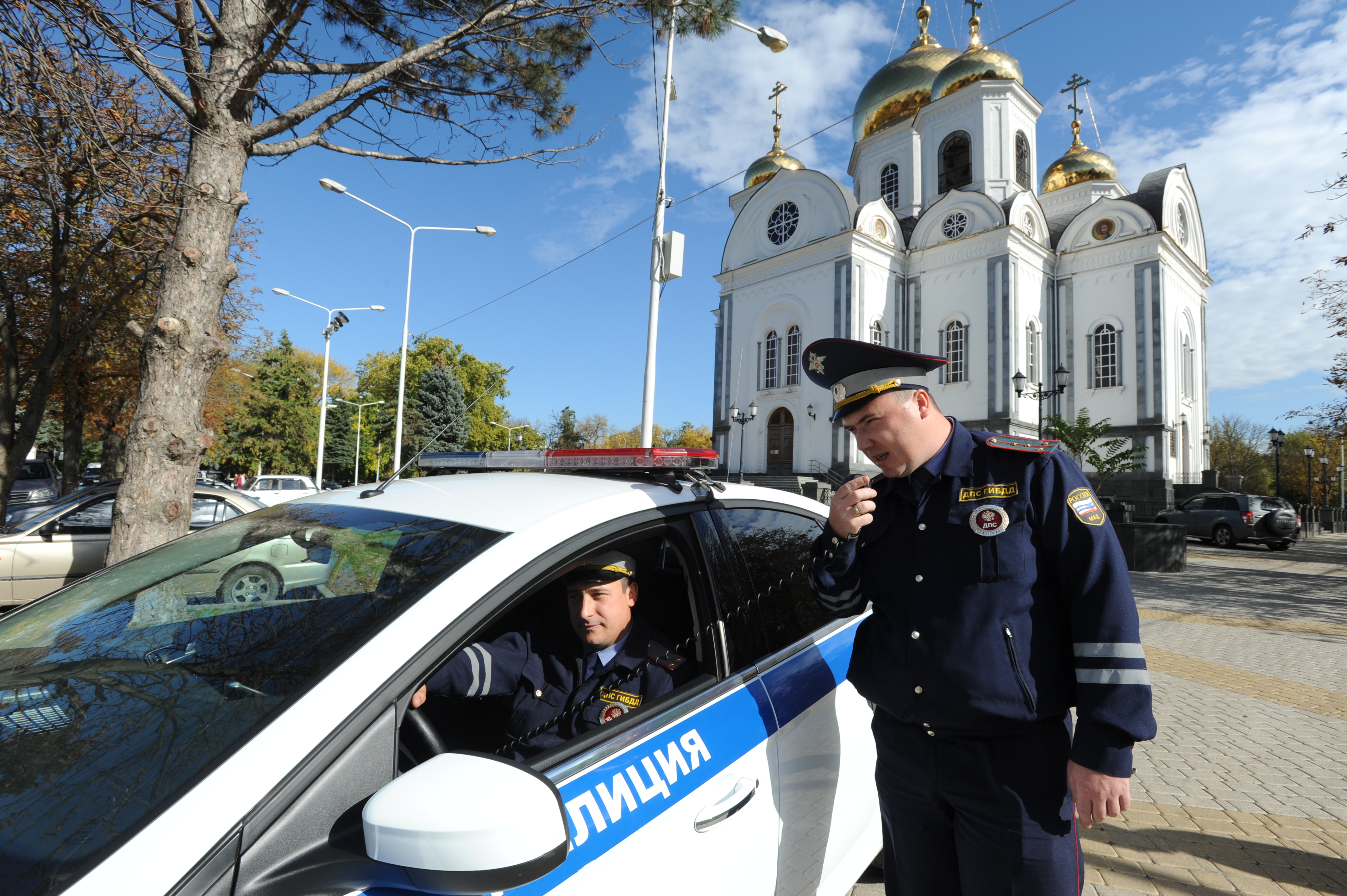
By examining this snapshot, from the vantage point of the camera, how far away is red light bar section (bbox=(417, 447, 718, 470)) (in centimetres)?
212

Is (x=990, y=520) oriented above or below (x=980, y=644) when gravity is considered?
above

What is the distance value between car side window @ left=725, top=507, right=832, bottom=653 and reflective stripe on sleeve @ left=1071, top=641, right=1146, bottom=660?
0.72m

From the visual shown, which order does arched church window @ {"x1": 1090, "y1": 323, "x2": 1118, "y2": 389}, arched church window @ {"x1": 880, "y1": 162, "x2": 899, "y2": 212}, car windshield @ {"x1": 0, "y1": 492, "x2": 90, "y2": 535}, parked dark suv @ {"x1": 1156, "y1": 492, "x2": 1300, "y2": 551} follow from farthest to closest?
1. arched church window @ {"x1": 880, "y1": 162, "x2": 899, "y2": 212}
2. arched church window @ {"x1": 1090, "y1": 323, "x2": 1118, "y2": 389}
3. parked dark suv @ {"x1": 1156, "y1": 492, "x2": 1300, "y2": 551}
4. car windshield @ {"x1": 0, "y1": 492, "x2": 90, "y2": 535}

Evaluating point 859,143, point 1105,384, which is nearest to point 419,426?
point 859,143

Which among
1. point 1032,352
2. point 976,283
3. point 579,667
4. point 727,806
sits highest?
point 976,283

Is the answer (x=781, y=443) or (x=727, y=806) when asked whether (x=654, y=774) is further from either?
(x=781, y=443)

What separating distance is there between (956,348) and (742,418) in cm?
1064

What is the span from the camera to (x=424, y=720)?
1565mm

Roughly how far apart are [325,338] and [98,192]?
82.7ft

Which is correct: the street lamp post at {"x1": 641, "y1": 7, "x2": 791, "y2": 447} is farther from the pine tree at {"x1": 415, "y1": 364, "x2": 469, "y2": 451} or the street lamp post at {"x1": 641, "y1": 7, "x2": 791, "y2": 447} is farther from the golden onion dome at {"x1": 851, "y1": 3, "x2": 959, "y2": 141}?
the pine tree at {"x1": 415, "y1": 364, "x2": 469, "y2": 451}

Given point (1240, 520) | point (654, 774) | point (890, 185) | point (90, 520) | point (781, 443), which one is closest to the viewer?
point (654, 774)

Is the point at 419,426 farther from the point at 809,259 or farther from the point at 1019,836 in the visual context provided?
the point at 1019,836

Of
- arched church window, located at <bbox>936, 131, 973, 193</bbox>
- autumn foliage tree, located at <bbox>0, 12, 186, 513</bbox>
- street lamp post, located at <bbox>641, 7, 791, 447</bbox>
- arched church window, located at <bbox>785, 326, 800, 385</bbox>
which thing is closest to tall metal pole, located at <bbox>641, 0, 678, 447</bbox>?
street lamp post, located at <bbox>641, 7, 791, 447</bbox>

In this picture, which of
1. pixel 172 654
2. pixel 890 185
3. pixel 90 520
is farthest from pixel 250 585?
pixel 890 185
